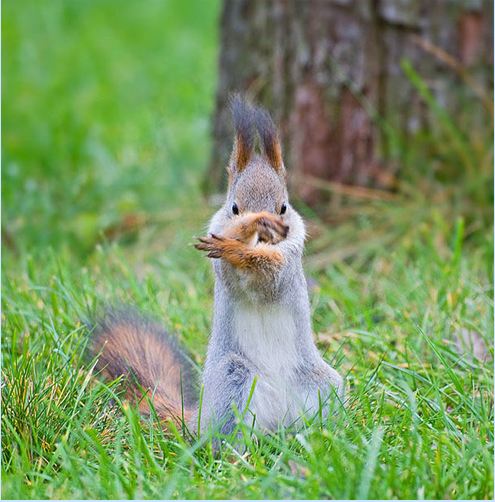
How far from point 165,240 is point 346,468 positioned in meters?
2.40

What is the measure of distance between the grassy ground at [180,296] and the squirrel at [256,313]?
9 centimetres

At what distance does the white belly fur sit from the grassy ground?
0.31 ft

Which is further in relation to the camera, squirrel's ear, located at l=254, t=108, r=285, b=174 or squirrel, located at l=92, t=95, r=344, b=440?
squirrel's ear, located at l=254, t=108, r=285, b=174

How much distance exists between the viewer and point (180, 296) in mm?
3445

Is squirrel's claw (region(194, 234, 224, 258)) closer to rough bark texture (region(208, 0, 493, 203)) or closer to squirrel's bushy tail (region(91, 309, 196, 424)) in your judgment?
squirrel's bushy tail (region(91, 309, 196, 424))

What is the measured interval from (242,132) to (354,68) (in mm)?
1752

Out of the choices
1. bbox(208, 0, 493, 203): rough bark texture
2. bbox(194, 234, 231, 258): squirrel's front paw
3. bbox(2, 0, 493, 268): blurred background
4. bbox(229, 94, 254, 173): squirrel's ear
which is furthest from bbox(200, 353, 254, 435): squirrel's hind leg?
bbox(208, 0, 493, 203): rough bark texture

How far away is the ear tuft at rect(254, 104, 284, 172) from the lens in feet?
8.06

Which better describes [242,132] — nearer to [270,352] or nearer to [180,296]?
[270,352]

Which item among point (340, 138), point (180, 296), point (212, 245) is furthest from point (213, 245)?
point (340, 138)

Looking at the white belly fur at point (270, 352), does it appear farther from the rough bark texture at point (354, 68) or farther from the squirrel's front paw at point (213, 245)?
the rough bark texture at point (354, 68)

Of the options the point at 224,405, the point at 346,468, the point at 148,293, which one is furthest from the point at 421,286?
the point at 346,468

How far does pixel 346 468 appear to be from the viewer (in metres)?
2.02

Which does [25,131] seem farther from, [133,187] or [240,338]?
[240,338]
